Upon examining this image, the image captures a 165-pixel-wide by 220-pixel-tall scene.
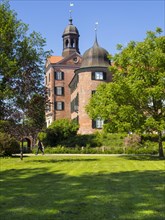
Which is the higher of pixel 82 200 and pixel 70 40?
pixel 70 40

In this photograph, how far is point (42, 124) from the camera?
22953 millimetres

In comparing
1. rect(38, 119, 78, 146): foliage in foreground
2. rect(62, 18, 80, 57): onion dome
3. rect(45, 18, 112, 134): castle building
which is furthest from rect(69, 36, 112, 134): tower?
rect(62, 18, 80, 57): onion dome

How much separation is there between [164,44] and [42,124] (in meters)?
10.3

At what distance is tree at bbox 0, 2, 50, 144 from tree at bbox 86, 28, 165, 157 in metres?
5.17

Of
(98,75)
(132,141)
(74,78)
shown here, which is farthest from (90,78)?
(132,141)

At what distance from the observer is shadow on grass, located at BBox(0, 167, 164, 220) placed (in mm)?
6520

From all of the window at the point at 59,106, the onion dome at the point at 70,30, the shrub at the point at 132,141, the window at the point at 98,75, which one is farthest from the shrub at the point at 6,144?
the onion dome at the point at 70,30

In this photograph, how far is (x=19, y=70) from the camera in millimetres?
21578

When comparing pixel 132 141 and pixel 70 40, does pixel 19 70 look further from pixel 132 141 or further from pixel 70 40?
pixel 70 40

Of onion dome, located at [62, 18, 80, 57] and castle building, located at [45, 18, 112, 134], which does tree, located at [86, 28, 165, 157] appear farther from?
onion dome, located at [62, 18, 80, 57]

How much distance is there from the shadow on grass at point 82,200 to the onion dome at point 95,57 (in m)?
36.9

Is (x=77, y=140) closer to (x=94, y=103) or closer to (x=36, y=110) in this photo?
(x=94, y=103)

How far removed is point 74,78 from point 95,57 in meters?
6.65

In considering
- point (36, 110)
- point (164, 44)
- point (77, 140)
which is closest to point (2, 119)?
point (36, 110)
